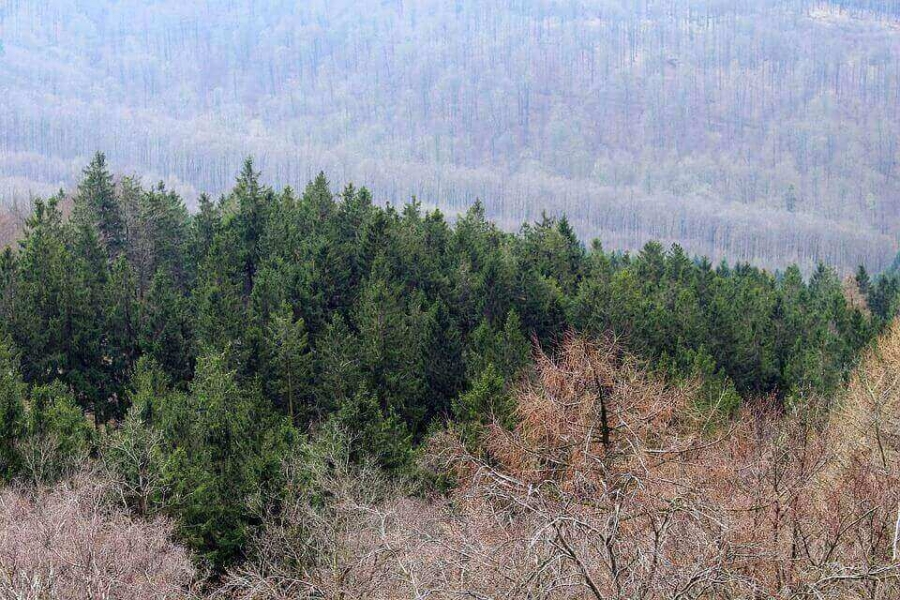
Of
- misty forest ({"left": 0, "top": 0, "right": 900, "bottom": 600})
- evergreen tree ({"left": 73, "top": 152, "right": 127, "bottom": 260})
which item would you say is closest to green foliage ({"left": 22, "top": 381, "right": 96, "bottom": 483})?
misty forest ({"left": 0, "top": 0, "right": 900, "bottom": 600})

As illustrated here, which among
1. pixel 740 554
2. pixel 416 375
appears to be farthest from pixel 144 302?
pixel 740 554

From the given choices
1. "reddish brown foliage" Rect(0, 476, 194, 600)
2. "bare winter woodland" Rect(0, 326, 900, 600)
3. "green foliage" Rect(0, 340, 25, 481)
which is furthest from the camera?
"green foliage" Rect(0, 340, 25, 481)

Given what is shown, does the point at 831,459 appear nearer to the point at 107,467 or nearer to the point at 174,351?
the point at 107,467

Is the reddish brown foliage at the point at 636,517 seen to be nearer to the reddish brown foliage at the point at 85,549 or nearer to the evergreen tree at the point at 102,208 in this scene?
the reddish brown foliage at the point at 85,549

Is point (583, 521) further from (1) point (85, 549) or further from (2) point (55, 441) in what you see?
(2) point (55, 441)

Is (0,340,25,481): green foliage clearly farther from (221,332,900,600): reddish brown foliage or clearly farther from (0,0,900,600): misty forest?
(221,332,900,600): reddish brown foliage

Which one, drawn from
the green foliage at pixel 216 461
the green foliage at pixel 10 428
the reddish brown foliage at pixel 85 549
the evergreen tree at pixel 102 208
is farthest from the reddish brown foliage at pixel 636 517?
the evergreen tree at pixel 102 208

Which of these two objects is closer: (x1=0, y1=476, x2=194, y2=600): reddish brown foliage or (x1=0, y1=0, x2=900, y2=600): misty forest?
(x1=0, y1=0, x2=900, y2=600): misty forest

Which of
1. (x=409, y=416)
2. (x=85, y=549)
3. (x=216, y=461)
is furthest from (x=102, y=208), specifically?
(x=85, y=549)
